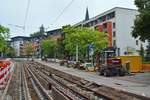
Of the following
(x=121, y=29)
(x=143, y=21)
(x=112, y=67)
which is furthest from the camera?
(x=121, y=29)

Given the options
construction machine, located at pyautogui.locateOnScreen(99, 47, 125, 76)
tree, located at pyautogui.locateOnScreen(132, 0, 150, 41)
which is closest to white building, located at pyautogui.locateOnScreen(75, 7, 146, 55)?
construction machine, located at pyautogui.locateOnScreen(99, 47, 125, 76)

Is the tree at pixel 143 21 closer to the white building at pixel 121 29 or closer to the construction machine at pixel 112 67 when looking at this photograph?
the construction machine at pixel 112 67

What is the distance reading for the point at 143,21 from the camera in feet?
128

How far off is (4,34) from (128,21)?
→ 159 feet

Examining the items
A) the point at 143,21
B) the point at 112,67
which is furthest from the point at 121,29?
the point at 143,21

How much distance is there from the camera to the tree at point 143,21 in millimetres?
38656

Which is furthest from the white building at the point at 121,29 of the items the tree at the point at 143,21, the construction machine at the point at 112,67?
the tree at the point at 143,21

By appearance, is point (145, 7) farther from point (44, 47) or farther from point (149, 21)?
point (44, 47)

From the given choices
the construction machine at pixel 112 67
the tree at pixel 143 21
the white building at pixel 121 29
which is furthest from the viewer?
the white building at pixel 121 29

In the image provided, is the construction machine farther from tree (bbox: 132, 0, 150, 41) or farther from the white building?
the white building

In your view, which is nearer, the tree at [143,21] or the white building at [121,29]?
the tree at [143,21]

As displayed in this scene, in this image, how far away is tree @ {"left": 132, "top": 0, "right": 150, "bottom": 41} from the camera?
127 feet

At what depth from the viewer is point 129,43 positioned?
113 m

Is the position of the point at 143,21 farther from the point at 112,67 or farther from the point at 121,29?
the point at 121,29
